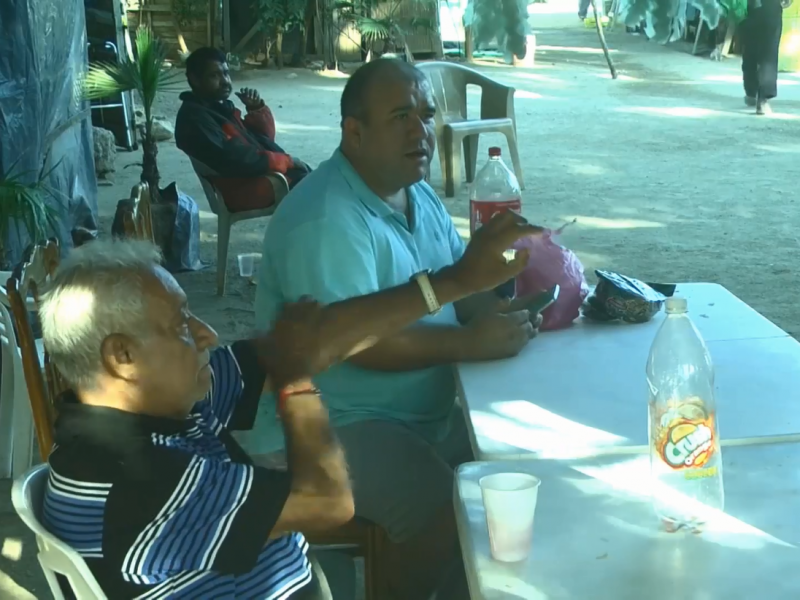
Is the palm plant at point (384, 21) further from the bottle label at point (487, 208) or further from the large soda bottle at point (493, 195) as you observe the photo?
the bottle label at point (487, 208)

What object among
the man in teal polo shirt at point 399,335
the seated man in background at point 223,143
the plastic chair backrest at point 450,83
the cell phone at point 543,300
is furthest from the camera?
the plastic chair backrest at point 450,83

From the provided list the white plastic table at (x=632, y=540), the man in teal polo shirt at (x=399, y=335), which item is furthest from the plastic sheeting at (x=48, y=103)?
the white plastic table at (x=632, y=540)

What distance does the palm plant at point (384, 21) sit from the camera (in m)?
16.1

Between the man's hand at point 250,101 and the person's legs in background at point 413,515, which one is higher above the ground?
the man's hand at point 250,101

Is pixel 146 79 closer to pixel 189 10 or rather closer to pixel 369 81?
pixel 369 81

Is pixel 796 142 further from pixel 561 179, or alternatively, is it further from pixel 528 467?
pixel 528 467

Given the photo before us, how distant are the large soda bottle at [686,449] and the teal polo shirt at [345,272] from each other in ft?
2.69

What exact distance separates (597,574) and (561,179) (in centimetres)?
740

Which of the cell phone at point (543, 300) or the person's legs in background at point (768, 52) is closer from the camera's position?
the cell phone at point (543, 300)

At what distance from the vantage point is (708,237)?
672 centimetres

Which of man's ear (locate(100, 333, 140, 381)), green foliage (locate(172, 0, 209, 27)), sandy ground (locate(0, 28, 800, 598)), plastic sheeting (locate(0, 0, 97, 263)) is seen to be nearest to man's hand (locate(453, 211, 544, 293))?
man's ear (locate(100, 333, 140, 381))

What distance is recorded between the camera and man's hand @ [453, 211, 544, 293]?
6.79 feet

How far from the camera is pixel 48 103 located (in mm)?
5930

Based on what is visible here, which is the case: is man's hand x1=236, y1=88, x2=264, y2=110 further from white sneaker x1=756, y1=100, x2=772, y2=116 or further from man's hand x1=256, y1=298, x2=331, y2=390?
white sneaker x1=756, y1=100, x2=772, y2=116
